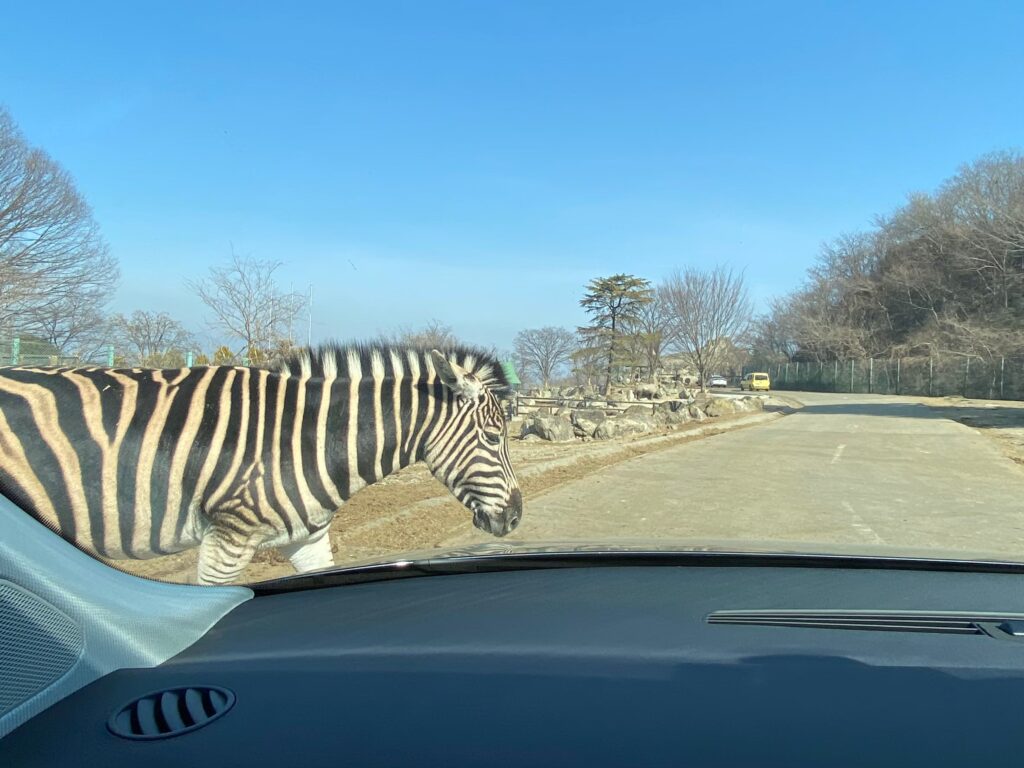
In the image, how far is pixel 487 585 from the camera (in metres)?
3.06

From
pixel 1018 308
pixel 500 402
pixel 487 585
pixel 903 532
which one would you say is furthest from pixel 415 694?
pixel 1018 308

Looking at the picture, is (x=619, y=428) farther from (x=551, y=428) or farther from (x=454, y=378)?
(x=454, y=378)

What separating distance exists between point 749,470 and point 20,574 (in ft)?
38.8

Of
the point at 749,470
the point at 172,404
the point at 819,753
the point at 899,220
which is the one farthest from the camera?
the point at 899,220

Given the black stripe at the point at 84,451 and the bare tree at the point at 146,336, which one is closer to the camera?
the black stripe at the point at 84,451

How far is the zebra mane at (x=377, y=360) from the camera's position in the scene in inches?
188

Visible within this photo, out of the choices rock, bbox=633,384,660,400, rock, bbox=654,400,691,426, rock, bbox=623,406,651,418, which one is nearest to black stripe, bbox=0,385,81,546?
rock, bbox=623,406,651,418

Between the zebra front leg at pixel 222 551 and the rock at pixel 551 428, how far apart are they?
543 inches

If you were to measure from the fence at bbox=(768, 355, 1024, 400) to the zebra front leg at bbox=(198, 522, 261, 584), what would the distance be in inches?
1651

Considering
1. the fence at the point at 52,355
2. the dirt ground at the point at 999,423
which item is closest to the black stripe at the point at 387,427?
the fence at the point at 52,355

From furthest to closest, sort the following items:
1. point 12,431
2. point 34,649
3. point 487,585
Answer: point 12,431
point 487,585
point 34,649

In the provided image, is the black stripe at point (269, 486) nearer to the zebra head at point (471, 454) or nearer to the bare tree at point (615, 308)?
the zebra head at point (471, 454)

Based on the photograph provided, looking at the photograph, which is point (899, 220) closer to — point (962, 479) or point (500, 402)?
point (962, 479)

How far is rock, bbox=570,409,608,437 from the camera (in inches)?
733
